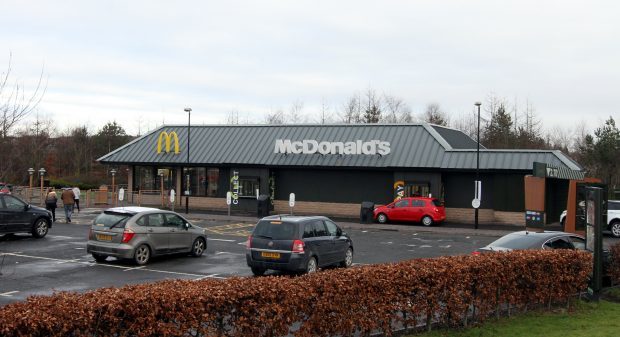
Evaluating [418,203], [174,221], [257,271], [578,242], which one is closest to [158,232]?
[174,221]

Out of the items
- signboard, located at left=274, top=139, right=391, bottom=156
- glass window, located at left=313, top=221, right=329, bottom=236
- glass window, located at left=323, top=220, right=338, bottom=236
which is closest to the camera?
glass window, located at left=313, top=221, right=329, bottom=236

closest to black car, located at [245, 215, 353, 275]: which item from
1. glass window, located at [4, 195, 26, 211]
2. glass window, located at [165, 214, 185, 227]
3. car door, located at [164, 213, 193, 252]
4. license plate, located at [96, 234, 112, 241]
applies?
car door, located at [164, 213, 193, 252]

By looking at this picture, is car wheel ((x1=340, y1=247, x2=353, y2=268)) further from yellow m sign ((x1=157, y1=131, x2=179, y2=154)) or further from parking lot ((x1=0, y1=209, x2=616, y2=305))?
yellow m sign ((x1=157, y1=131, x2=179, y2=154))

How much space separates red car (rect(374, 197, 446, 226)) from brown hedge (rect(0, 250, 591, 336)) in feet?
61.8

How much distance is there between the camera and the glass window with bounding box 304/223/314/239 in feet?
49.8

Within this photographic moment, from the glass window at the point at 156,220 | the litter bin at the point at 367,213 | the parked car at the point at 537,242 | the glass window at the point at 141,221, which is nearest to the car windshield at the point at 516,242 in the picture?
the parked car at the point at 537,242

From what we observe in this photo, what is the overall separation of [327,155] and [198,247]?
60.3ft

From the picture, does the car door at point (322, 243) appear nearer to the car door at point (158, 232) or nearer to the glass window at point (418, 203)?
the car door at point (158, 232)

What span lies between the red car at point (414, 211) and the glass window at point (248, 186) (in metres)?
9.17

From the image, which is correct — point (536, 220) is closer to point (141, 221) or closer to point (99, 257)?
point (141, 221)

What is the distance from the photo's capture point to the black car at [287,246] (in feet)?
48.2

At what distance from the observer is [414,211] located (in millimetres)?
31797

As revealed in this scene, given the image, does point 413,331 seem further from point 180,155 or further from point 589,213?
point 180,155

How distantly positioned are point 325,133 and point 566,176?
47.5 feet
